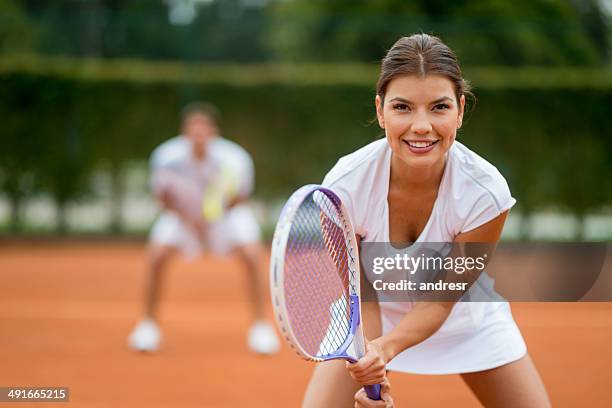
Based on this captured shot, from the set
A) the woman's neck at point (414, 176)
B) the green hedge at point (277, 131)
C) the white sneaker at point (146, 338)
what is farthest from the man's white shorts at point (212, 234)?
the green hedge at point (277, 131)

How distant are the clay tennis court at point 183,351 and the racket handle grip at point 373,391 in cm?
182

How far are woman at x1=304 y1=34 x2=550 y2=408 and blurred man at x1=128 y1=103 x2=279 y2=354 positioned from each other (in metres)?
2.97

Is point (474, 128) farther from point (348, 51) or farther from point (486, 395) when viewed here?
point (486, 395)

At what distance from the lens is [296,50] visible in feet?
44.6

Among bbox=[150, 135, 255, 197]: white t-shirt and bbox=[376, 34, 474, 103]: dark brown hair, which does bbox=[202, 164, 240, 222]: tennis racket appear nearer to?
bbox=[150, 135, 255, 197]: white t-shirt

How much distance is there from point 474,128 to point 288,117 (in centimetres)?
252

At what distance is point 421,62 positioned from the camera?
7.28ft

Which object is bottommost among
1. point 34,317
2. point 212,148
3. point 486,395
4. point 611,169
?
point 486,395

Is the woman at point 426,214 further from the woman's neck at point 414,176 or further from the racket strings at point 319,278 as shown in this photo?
the racket strings at point 319,278

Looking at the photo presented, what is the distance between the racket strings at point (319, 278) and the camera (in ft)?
7.38

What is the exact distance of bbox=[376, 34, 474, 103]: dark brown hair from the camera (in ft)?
7.28

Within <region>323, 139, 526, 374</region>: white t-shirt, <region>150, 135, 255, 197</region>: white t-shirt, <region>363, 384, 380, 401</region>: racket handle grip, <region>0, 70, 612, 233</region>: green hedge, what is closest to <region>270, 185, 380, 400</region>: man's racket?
<region>363, 384, 380, 401</region>: racket handle grip

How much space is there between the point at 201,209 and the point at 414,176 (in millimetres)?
3684

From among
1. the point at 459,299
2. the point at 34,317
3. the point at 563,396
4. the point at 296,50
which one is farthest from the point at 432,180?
the point at 296,50
